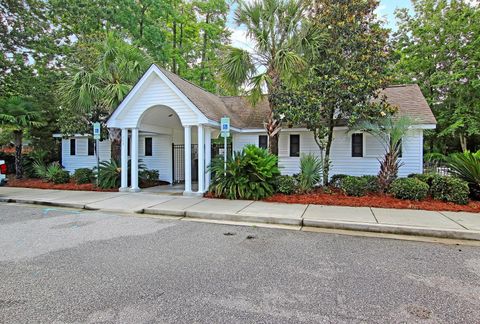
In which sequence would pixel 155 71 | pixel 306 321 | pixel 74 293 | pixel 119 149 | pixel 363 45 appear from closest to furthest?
1. pixel 306 321
2. pixel 74 293
3. pixel 363 45
4. pixel 155 71
5. pixel 119 149

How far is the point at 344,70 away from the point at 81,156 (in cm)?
1503

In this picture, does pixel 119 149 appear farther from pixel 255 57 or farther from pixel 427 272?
pixel 427 272

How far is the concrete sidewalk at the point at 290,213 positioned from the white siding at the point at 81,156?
6137 millimetres

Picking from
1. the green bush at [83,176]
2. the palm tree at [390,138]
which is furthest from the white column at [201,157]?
the green bush at [83,176]

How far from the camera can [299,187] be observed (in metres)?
9.27

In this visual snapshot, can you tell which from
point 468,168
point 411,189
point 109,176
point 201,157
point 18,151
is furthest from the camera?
point 18,151

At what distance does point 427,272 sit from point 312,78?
7.22 metres

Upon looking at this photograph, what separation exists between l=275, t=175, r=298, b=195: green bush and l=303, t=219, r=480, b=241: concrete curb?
291 centimetres

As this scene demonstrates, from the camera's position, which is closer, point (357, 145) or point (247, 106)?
point (357, 145)

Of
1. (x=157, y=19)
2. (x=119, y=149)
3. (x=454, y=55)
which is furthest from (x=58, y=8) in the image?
(x=454, y=55)

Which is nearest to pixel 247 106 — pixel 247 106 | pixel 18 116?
pixel 247 106

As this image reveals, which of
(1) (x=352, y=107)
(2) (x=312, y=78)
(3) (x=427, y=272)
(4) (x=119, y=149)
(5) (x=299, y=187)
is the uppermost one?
(2) (x=312, y=78)

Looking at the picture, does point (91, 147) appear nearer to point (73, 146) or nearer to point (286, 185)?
point (73, 146)

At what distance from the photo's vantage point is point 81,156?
52.4 feet
